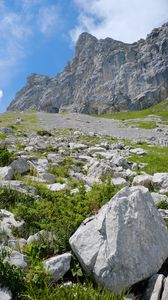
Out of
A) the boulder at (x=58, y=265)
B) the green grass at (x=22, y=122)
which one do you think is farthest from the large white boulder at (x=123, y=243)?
the green grass at (x=22, y=122)

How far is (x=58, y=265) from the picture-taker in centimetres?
715

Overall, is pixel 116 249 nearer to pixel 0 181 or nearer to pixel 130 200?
pixel 130 200

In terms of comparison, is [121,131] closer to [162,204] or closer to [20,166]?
[20,166]

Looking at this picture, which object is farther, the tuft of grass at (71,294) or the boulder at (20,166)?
the boulder at (20,166)

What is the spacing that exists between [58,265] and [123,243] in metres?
1.33

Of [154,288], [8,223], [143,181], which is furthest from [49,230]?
[143,181]

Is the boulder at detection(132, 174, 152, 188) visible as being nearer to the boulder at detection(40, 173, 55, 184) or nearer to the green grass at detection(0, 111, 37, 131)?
the boulder at detection(40, 173, 55, 184)

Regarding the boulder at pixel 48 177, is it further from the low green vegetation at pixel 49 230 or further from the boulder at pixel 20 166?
the low green vegetation at pixel 49 230

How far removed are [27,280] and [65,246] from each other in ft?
4.78

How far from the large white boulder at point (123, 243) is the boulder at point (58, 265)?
0.30m

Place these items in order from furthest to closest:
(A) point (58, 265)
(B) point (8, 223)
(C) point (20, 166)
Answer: (C) point (20, 166) < (B) point (8, 223) < (A) point (58, 265)

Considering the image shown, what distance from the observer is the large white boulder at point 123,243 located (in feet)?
22.8

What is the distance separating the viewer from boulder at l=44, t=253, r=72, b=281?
7.01 meters

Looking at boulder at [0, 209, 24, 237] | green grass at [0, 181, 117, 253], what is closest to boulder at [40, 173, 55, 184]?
green grass at [0, 181, 117, 253]
